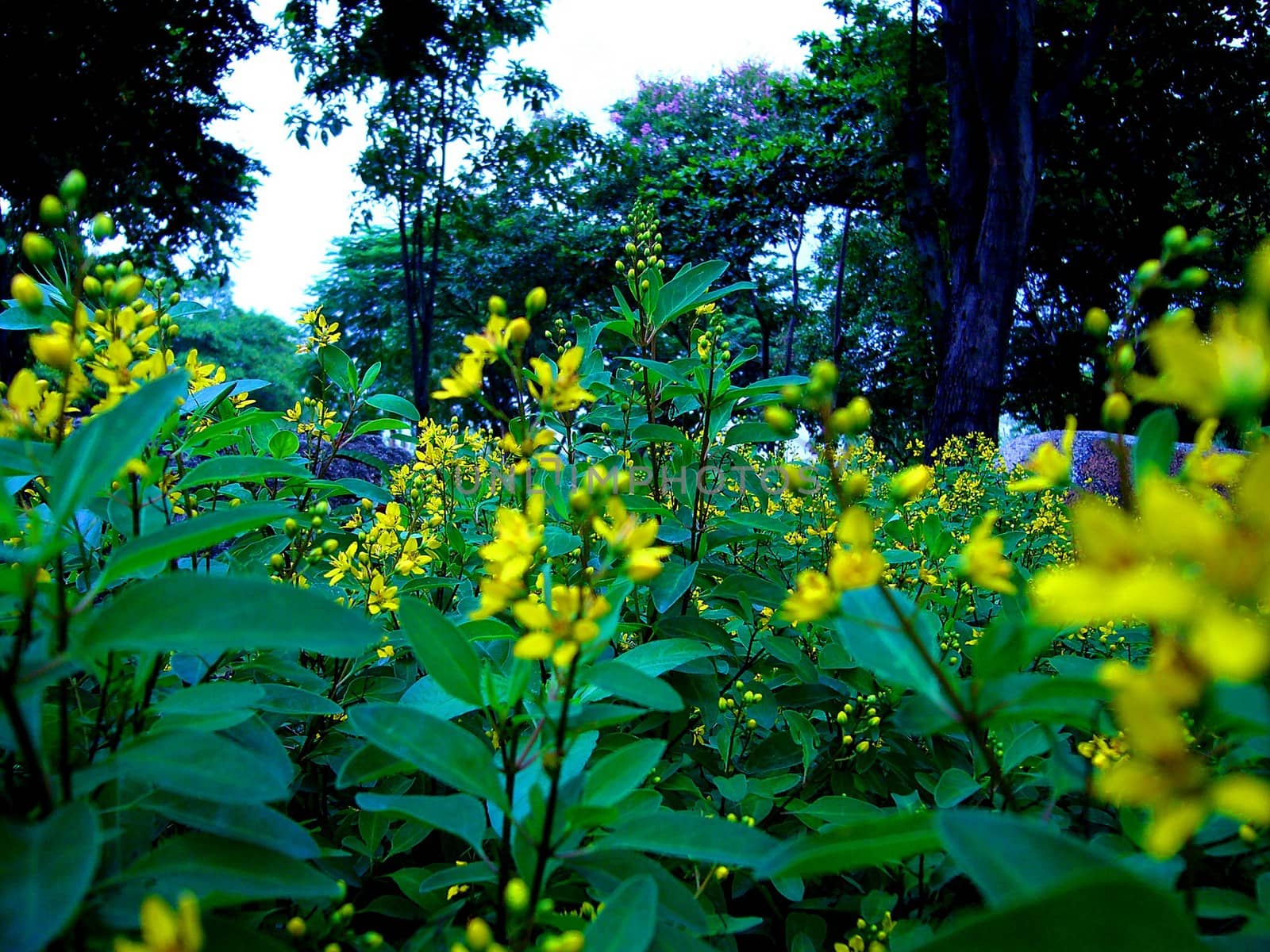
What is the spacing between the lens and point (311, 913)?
815 mm

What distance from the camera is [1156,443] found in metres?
0.57

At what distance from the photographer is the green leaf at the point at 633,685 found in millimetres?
600

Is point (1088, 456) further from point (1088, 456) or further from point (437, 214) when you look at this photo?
point (437, 214)

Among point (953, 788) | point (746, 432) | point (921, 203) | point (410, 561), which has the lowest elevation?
point (953, 788)

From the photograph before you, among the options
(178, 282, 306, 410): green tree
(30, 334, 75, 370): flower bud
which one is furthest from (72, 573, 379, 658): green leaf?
(178, 282, 306, 410): green tree

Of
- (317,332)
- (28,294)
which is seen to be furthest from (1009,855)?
(317,332)

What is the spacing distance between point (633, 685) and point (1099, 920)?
34 cm

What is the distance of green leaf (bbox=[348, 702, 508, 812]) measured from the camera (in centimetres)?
61

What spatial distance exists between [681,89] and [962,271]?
1545 cm

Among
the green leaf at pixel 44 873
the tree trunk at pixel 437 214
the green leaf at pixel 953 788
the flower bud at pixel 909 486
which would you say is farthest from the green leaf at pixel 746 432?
the tree trunk at pixel 437 214

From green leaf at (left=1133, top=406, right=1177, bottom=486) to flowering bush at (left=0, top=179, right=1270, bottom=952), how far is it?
0.04 ft

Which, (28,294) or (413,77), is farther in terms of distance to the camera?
(413,77)

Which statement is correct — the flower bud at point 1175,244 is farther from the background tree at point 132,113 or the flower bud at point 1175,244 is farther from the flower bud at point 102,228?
the background tree at point 132,113

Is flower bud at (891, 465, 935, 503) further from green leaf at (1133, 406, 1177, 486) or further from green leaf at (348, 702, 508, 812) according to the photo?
green leaf at (348, 702, 508, 812)
